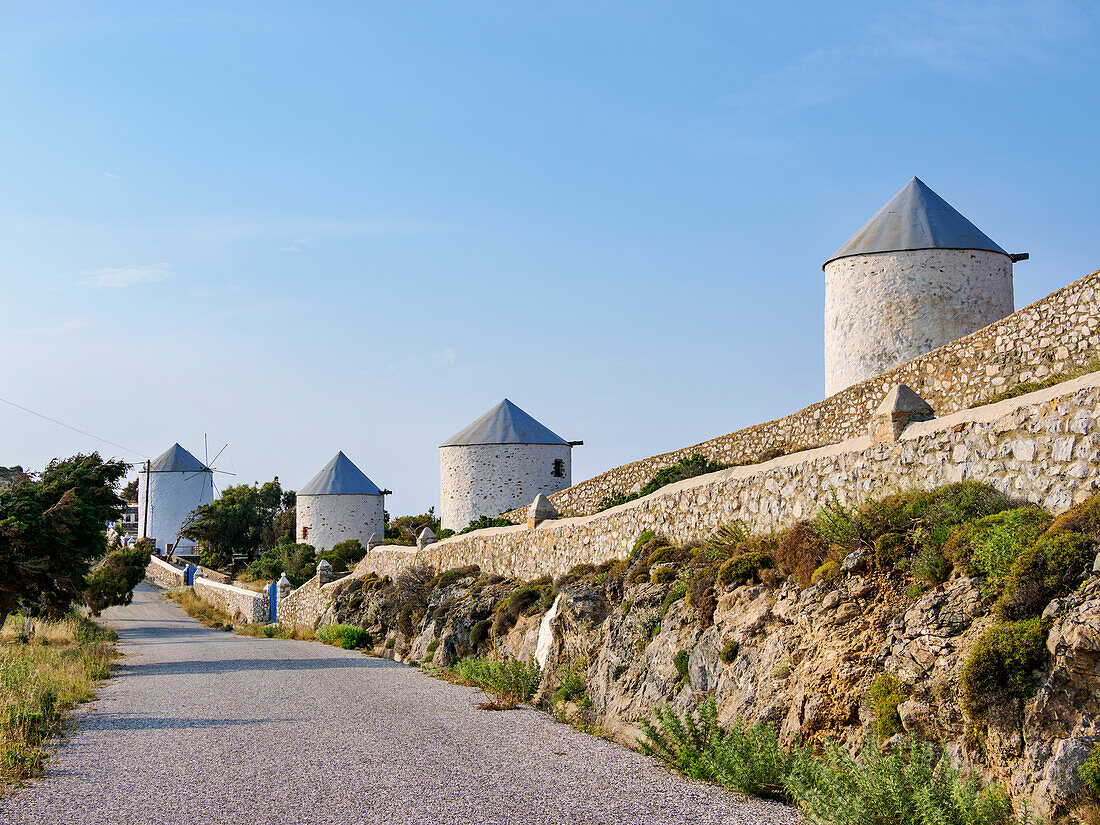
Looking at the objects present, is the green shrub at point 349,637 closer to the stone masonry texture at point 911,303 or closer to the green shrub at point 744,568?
the stone masonry texture at point 911,303

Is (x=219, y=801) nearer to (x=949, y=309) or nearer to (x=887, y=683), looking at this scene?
(x=887, y=683)

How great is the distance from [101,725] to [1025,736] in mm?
9718

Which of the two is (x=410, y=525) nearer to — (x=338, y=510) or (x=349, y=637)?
(x=338, y=510)

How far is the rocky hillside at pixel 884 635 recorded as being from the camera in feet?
20.6

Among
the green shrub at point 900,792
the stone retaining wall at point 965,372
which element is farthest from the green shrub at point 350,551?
the green shrub at point 900,792

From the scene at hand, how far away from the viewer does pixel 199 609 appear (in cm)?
4278

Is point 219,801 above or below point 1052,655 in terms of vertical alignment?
below

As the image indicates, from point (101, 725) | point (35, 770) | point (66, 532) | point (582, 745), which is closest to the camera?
point (35, 770)

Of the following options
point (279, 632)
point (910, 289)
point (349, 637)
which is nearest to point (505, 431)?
point (279, 632)

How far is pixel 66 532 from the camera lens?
61.6 ft

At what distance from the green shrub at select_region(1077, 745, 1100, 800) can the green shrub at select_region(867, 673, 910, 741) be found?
1459 millimetres

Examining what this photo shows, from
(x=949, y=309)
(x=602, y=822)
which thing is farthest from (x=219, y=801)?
(x=949, y=309)

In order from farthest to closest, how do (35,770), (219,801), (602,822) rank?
1. (35,770)
2. (219,801)
3. (602,822)

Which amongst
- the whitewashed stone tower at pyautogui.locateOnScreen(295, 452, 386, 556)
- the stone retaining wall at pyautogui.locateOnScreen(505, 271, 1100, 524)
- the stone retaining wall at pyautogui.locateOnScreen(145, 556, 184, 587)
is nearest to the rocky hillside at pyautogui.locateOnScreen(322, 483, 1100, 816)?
the stone retaining wall at pyautogui.locateOnScreen(505, 271, 1100, 524)
